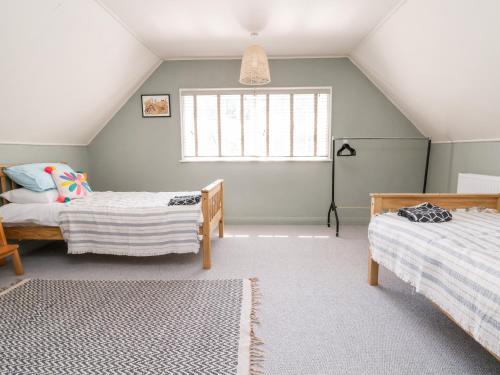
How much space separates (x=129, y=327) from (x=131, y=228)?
108cm

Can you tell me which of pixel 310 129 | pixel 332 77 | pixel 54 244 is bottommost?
pixel 54 244

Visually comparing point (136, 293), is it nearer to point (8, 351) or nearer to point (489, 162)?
point (8, 351)

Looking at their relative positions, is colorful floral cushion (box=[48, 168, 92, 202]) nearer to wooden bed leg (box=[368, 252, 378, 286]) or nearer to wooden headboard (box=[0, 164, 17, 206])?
wooden headboard (box=[0, 164, 17, 206])

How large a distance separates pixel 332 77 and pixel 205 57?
187 cm

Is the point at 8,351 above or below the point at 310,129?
below

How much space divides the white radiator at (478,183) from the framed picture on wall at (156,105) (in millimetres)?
3918

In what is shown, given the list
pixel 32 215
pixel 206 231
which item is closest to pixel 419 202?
pixel 206 231

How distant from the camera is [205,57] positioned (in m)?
4.16

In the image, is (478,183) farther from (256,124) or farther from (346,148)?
(256,124)

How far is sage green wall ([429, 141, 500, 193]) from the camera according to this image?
2.93 metres

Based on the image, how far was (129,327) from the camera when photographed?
72.8 inches

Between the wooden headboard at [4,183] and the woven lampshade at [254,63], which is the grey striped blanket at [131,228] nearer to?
the wooden headboard at [4,183]

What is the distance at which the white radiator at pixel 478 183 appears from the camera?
2758 mm

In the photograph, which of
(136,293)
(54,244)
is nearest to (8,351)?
(136,293)
